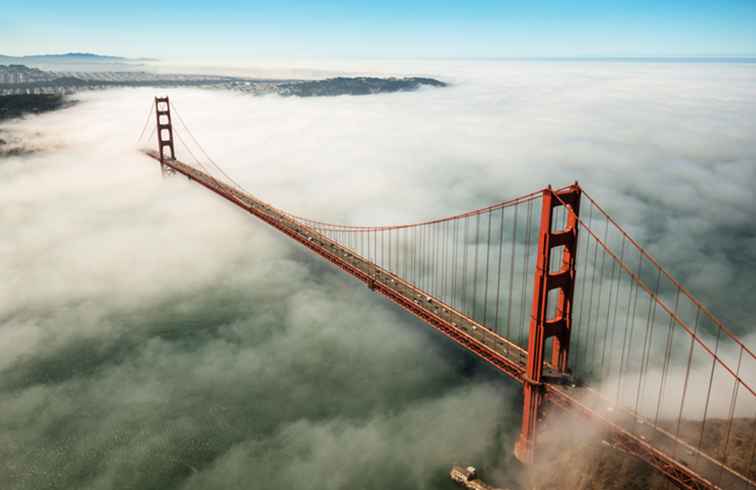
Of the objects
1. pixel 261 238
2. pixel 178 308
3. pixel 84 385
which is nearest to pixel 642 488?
pixel 84 385

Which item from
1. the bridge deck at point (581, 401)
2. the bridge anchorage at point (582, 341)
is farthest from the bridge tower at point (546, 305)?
the bridge deck at point (581, 401)

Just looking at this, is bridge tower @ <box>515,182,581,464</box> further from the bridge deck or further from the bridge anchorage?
the bridge deck

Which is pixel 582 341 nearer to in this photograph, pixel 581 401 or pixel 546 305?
pixel 581 401

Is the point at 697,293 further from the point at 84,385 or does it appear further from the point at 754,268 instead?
the point at 84,385

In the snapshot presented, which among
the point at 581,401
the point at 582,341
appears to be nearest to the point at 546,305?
the point at 581,401

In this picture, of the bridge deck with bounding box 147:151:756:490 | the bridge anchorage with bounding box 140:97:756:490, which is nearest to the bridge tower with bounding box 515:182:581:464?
the bridge anchorage with bounding box 140:97:756:490
